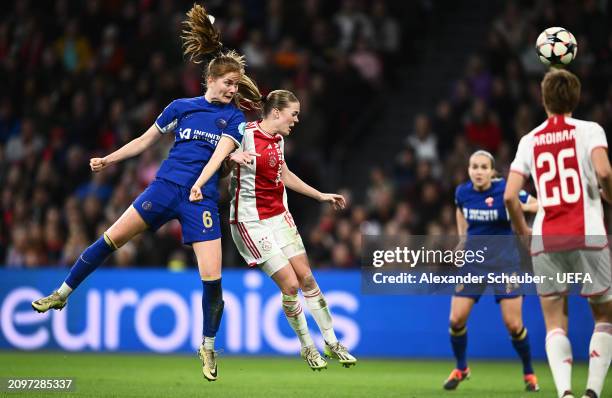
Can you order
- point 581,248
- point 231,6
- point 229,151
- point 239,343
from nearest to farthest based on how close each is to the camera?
point 581,248
point 229,151
point 239,343
point 231,6

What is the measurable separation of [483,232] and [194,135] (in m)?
3.30

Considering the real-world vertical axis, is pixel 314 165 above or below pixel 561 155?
above

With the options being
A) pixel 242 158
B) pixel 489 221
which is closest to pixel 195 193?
pixel 242 158

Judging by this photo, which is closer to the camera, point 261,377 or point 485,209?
point 485,209

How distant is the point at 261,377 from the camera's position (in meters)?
11.0

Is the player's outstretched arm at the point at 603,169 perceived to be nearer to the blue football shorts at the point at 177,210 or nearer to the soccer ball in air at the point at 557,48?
the soccer ball in air at the point at 557,48

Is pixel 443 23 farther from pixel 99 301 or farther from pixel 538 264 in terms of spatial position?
pixel 538 264

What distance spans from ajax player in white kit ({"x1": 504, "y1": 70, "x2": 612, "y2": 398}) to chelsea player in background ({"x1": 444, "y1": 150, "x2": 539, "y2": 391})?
2.99 meters

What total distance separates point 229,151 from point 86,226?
26.4 feet

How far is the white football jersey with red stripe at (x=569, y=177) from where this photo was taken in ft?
23.3

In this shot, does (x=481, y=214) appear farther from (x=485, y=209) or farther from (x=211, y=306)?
(x=211, y=306)

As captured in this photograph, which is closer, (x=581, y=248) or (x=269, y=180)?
(x=581, y=248)

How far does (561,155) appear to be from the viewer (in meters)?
7.16

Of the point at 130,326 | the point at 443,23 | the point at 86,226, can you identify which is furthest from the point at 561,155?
the point at 443,23
